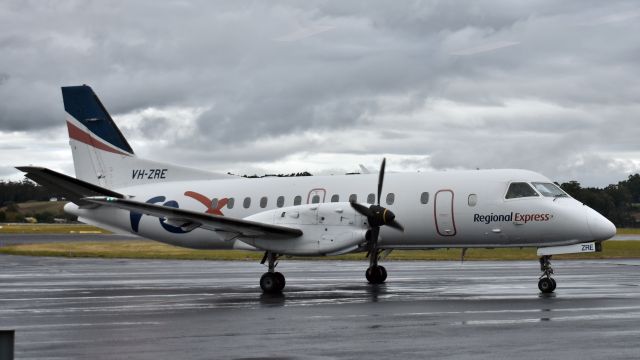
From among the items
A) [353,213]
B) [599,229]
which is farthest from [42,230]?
[599,229]

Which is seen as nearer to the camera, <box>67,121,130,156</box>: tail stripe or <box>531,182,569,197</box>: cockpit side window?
<box>531,182,569,197</box>: cockpit side window

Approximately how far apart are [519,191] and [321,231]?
18.2 feet

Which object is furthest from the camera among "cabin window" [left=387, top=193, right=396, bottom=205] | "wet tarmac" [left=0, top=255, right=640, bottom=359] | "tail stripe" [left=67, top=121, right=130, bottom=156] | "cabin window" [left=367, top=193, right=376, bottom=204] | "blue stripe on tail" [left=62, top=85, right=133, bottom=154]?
"tail stripe" [left=67, top=121, right=130, bottom=156]

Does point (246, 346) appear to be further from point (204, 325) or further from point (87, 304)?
point (87, 304)

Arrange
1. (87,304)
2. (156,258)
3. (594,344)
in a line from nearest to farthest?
(594,344) → (87,304) → (156,258)

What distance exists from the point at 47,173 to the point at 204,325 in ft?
34.6

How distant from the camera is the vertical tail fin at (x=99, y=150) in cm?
2977

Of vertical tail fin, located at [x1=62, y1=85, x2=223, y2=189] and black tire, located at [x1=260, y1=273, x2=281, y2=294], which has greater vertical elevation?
vertical tail fin, located at [x1=62, y1=85, x2=223, y2=189]

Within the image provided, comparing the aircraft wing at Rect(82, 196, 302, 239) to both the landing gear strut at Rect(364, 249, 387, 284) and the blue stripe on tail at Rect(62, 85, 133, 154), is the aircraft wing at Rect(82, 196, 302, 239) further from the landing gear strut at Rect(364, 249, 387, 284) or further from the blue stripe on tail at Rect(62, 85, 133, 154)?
the blue stripe on tail at Rect(62, 85, 133, 154)

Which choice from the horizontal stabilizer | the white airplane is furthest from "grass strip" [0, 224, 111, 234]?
the horizontal stabilizer

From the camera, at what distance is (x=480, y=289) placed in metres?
Answer: 23.2

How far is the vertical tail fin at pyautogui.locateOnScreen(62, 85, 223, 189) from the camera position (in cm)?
2977

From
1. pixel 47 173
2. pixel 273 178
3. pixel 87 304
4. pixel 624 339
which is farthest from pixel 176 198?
pixel 624 339

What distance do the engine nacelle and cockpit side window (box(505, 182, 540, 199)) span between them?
4.23 meters
